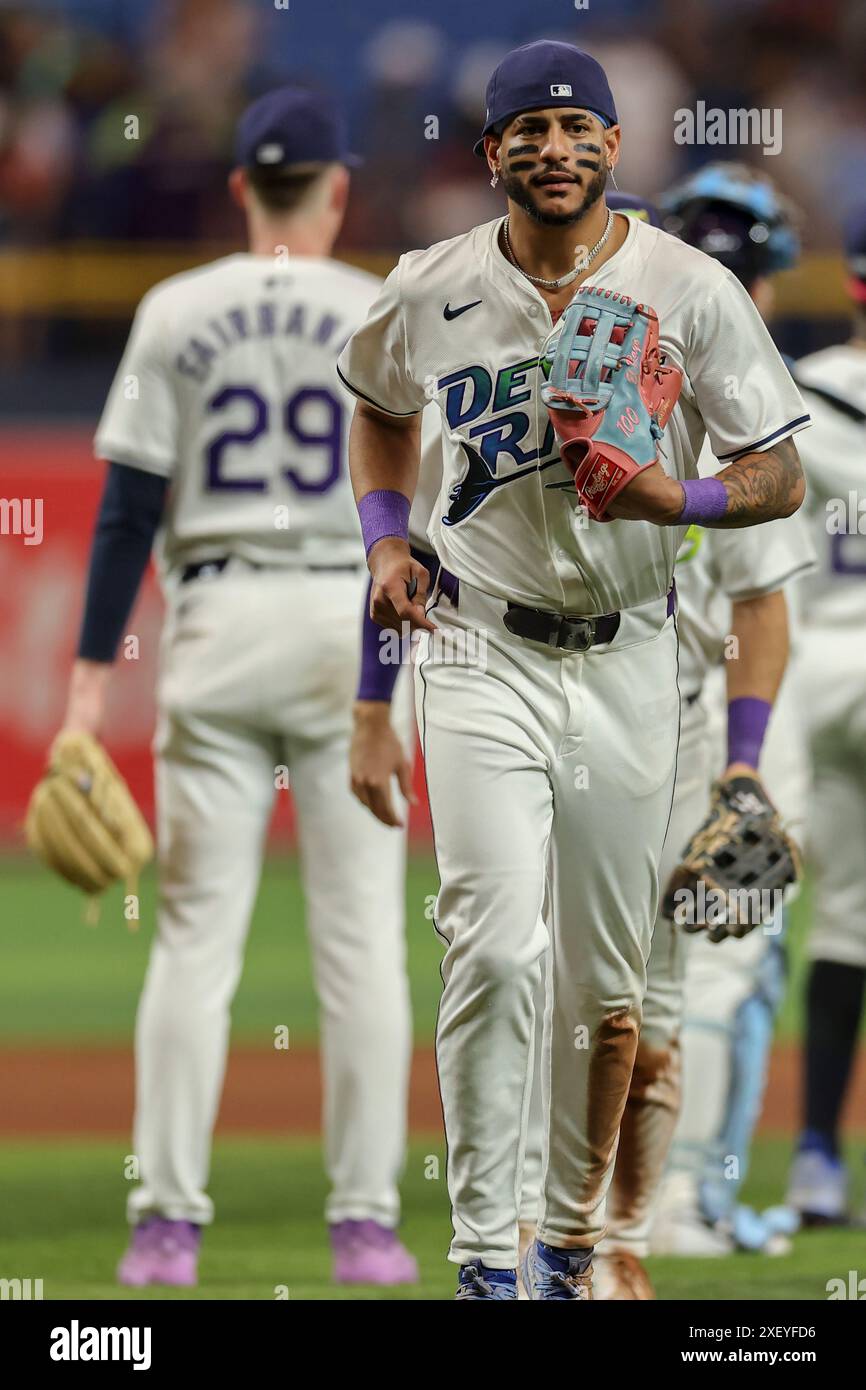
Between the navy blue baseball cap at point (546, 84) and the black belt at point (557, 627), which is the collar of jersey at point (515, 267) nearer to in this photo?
the navy blue baseball cap at point (546, 84)

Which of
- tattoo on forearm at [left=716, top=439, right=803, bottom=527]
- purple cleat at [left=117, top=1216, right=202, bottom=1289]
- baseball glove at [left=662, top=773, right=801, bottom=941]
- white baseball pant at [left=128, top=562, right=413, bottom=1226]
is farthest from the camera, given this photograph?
white baseball pant at [left=128, top=562, right=413, bottom=1226]

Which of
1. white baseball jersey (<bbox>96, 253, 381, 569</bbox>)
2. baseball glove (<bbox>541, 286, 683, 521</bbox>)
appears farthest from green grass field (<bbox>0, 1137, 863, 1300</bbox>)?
baseball glove (<bbox>541, 286, 683, 521</bbox>)

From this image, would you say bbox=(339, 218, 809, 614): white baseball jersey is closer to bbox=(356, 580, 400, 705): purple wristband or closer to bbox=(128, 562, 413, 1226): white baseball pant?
bbox=(356, 580, 400, 705): purple wristband

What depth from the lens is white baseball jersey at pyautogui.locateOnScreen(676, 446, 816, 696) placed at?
3895 mm

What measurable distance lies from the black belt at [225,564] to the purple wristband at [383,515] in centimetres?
117

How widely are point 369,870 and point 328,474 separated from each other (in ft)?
2.69

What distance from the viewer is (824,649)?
5.48 metres

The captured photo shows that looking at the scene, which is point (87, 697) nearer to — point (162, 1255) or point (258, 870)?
point (258, 870)

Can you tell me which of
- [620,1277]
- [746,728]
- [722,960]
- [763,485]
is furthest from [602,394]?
[722,960]

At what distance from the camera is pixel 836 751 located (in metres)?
5.50

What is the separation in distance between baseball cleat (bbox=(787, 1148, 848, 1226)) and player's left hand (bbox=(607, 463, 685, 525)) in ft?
8.36

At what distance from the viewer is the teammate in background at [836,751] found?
5.21 meters

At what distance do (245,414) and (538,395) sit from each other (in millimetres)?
1505
